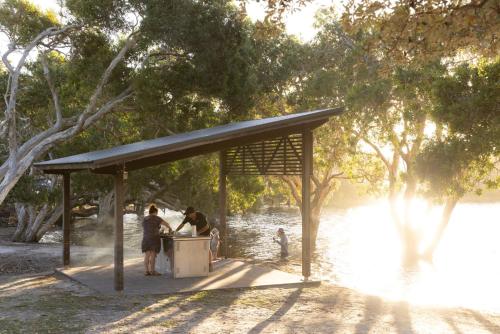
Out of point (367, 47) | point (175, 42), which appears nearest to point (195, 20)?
point (175, 42)

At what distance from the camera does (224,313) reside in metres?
9.62

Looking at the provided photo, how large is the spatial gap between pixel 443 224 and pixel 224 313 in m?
18.1

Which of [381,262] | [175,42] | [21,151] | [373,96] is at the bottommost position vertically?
[381,262]

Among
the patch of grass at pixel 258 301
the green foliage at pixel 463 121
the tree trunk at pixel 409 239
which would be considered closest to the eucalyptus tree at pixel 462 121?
the green foliage at pixel 463 121

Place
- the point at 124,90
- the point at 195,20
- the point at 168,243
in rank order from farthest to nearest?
the point at 124,90, the point at 195,20, the point at 168,243

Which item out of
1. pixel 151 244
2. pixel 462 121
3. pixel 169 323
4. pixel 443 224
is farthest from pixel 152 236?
pixel 443 224

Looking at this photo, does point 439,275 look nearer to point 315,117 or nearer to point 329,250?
point 329,250

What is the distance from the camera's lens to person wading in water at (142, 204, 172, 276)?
40.9 feet

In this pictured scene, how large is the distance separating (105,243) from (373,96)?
19871 millimetres

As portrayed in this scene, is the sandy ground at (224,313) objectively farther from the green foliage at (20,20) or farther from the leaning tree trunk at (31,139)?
the green foliage at (20,20)

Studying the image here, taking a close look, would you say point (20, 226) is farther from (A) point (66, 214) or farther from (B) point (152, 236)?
(B) point (152, 236)

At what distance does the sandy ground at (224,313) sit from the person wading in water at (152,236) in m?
1.71

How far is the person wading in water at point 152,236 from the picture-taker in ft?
40.9

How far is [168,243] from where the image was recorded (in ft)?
43.1
